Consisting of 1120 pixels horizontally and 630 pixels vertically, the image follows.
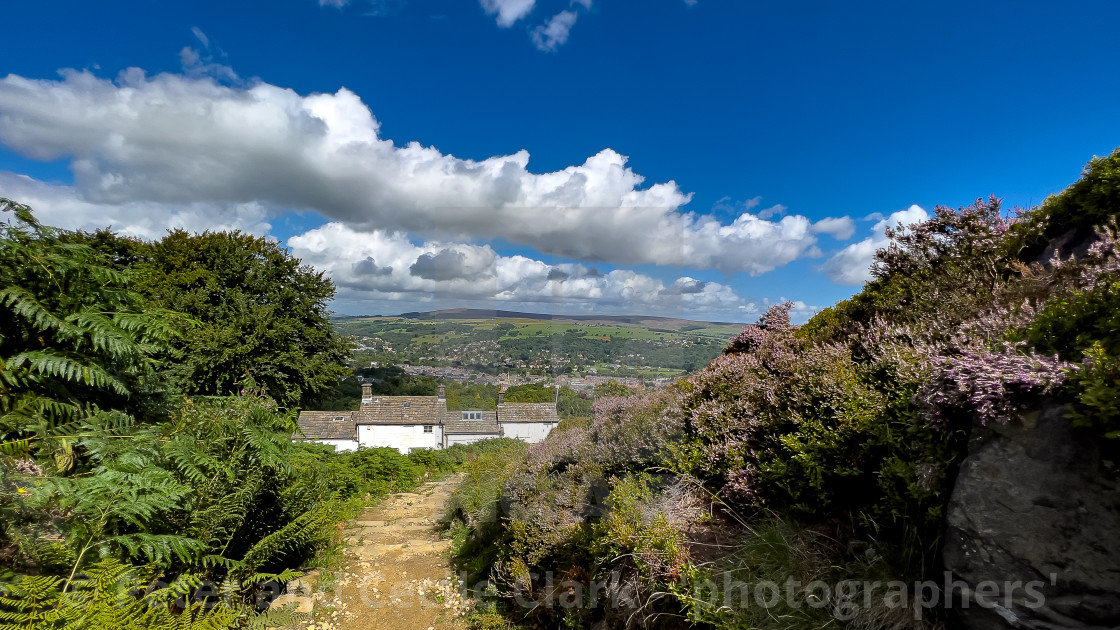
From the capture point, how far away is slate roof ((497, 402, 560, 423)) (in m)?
23.5

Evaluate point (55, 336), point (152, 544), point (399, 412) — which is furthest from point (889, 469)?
point (399, 412)

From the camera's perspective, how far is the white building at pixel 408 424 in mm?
24734

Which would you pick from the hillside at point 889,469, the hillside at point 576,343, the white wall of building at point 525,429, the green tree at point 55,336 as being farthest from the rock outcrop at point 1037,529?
the white wall of building at point 525,429

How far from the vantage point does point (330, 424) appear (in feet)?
88.1

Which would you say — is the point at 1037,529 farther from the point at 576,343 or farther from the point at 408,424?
the point at 408,424

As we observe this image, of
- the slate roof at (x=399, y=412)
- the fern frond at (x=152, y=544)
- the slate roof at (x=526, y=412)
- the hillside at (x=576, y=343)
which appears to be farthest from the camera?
the slate roof at (x=399, y=412)

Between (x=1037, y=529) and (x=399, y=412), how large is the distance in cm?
2895

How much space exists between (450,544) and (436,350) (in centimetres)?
439

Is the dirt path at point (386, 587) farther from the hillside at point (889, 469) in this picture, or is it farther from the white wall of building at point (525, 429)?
the white wall of building at point (525, 429)

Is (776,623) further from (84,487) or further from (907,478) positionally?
(84,487)

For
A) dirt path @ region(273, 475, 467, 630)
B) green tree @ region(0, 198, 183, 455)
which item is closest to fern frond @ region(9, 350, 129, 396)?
green tree @ region(0, 198, 183, 455)

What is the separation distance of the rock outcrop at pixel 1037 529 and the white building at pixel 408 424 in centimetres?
2225

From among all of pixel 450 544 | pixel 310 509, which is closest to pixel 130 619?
pixel 310 509

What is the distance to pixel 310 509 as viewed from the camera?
5.30m
